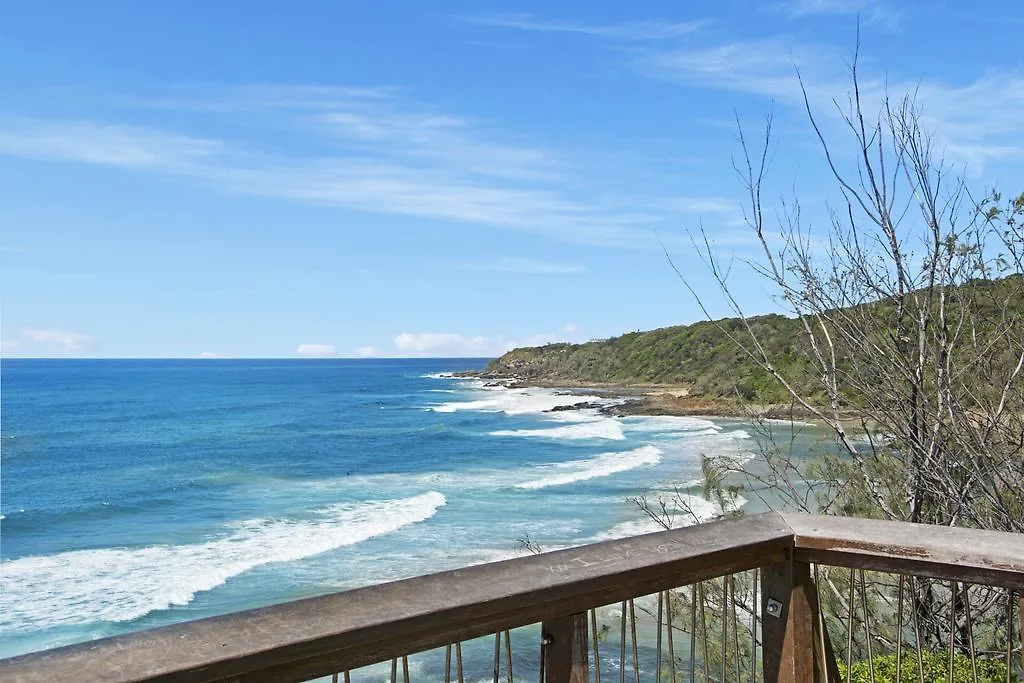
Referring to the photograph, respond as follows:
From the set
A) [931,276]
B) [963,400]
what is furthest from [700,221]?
[963,400]

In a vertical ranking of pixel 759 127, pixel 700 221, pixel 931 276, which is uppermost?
pixel 759 127

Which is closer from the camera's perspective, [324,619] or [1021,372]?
[324,619]

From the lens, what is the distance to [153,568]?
59.0 ft

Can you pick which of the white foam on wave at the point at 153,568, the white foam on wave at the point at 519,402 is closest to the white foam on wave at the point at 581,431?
the white foam on wave at the point at 519,402

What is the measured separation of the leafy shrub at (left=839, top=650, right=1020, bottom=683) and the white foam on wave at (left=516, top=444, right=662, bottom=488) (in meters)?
20.4

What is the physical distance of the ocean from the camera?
52.7ft

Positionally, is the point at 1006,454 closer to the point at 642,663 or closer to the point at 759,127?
the point at 759,127

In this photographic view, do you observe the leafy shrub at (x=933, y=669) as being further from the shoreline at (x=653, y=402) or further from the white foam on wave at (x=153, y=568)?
the shoreline at (x=653, y=402)

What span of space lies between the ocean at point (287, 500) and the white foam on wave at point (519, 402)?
750 mm

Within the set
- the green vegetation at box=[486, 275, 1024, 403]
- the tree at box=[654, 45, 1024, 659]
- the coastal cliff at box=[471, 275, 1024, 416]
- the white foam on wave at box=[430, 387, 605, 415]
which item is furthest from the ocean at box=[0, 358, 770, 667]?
the tree at box=[654, 45, 1024, 659]

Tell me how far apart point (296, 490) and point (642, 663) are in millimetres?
20180

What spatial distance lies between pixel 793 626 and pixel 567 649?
52 cm

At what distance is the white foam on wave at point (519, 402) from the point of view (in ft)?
184

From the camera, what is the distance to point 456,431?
147 feet
